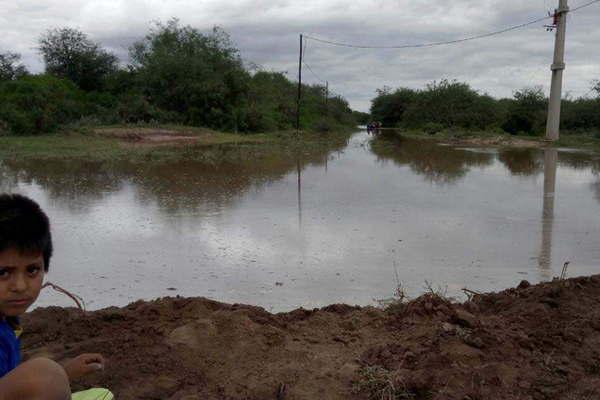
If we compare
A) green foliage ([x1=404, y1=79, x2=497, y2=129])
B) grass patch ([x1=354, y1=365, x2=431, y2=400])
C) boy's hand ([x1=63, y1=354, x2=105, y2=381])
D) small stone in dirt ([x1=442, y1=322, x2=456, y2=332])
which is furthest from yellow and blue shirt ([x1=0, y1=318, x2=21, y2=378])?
green foliage ([x1=404, y1=79, x2=497, y2=129])

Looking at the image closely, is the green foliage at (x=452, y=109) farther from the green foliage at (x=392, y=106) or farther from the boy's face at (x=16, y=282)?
the boy's face at (x=16, y=282)

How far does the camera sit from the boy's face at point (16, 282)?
2.03 meters

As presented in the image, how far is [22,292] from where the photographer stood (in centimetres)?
204

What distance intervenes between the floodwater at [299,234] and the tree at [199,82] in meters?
23.4

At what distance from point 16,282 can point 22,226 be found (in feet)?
0.69

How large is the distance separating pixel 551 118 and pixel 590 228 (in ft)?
96.2

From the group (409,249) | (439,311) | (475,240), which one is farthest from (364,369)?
(475,240)

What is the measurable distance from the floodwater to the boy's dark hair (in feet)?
8.81

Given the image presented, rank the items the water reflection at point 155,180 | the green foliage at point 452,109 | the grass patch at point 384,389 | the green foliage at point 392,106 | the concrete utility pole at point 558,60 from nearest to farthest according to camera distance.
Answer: the grass patch at point 384,389, the water reflection at point 155,180, the concrete utility pole at point 558,60, the green foliage at point 452,109, the green foliage at point 392,106

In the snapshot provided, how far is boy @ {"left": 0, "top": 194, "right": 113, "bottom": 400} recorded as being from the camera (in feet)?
6.10

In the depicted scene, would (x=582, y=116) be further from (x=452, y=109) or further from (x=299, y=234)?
(x=299, y=234)

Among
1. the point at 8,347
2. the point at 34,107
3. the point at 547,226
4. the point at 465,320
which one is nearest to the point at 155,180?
the point at 547,226

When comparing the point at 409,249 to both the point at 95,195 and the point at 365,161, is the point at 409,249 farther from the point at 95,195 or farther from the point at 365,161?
the point at 365,161

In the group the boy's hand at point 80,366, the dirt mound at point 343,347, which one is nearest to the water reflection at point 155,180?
the dirt mound at point 343,347
